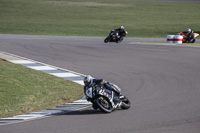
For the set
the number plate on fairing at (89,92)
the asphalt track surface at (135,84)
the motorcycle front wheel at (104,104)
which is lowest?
the asphalt track surface at (135,84)

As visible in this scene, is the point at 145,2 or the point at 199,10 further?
the point at 145,2

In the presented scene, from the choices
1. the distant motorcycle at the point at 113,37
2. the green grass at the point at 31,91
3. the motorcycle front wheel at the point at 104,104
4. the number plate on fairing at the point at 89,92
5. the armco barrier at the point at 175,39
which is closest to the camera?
the motorcycle front wheel at the point at 104,104

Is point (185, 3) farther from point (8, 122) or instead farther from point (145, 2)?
point (8, 122)

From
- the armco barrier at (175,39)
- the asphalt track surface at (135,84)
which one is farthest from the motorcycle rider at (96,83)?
the armco barrier at (175,39)

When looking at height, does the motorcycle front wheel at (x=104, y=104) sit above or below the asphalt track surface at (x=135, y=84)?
above

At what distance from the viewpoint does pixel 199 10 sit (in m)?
62.7

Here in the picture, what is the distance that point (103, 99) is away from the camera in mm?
10344

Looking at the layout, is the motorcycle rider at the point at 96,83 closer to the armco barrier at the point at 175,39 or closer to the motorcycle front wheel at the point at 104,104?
the motorcycle front wheel at the point at 104,104

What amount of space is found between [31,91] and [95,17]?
42494 mm

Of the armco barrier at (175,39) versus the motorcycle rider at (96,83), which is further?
the armco barrier at (175,39)

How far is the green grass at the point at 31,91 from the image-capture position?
11656 mm

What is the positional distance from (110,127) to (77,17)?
1858 inches

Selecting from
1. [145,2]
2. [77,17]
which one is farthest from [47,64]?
[145,2]

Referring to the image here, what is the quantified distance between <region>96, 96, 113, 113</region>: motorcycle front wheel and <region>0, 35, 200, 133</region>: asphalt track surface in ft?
0.53
